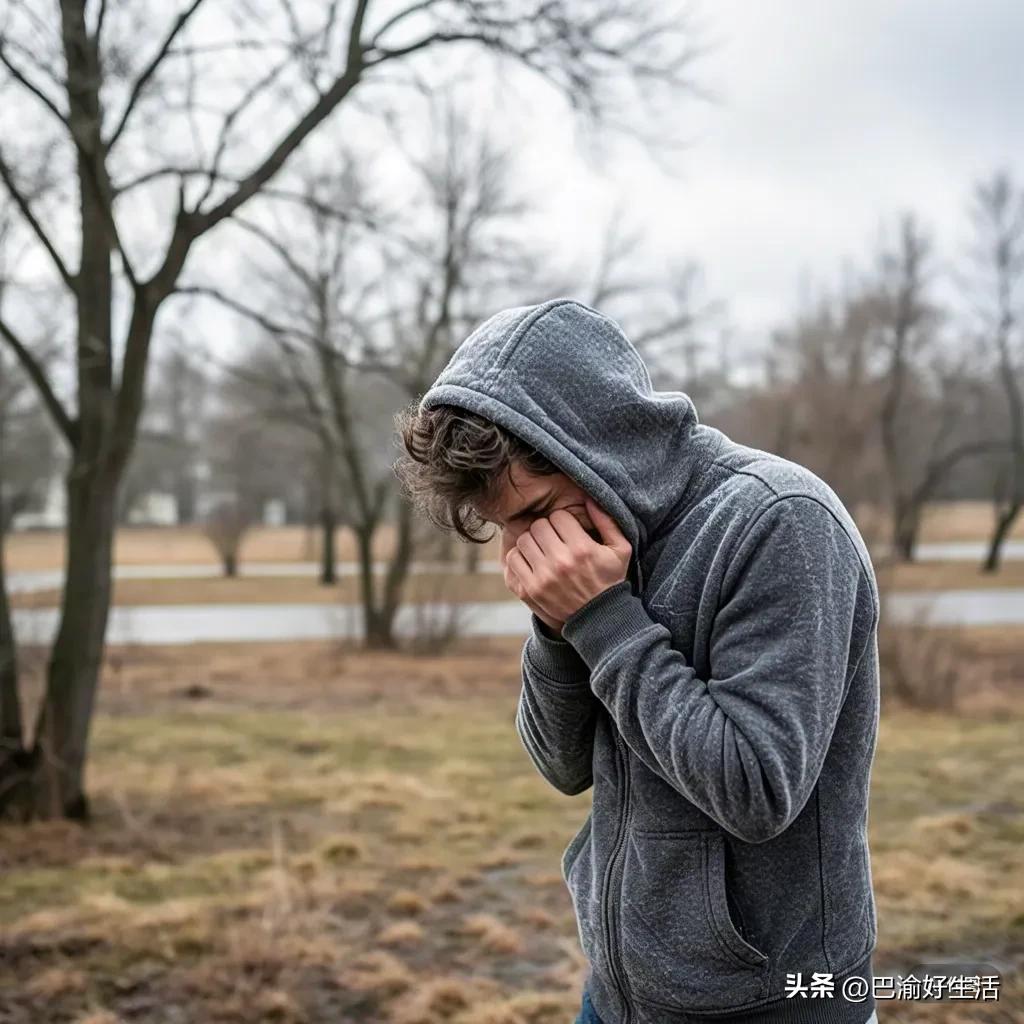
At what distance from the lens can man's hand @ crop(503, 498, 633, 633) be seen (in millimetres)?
1320

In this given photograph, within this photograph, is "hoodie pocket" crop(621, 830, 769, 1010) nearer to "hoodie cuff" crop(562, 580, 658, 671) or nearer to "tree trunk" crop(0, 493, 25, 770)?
"hoodie cuff" crop(562, 580, 658, 671)

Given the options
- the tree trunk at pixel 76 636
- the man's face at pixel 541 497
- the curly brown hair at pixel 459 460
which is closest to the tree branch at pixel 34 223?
the tree trunk at pixel 76 636

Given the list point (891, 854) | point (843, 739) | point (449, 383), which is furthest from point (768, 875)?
point (891, 854)

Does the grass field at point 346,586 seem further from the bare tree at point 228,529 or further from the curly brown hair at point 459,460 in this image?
the curly brown hair at point 459,460

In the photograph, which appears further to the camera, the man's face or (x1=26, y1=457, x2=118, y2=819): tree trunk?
(x1=26, y1=457, x2=118, y2=819): tree trunk

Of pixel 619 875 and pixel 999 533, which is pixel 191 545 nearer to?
pixel 999 533

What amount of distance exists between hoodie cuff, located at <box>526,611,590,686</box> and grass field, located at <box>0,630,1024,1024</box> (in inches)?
102

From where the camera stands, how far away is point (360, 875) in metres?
5.32

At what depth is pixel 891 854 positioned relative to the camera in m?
5.45

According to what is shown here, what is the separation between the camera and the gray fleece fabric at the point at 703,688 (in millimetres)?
1204

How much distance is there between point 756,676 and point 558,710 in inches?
15.1

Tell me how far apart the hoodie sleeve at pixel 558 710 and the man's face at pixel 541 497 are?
0.16m

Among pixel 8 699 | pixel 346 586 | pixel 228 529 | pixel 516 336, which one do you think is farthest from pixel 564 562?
pixel 228 529

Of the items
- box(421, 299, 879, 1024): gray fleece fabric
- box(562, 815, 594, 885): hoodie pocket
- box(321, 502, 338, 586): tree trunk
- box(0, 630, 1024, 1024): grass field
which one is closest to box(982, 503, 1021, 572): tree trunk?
box(321, 502, 338, 586): tree trunk
